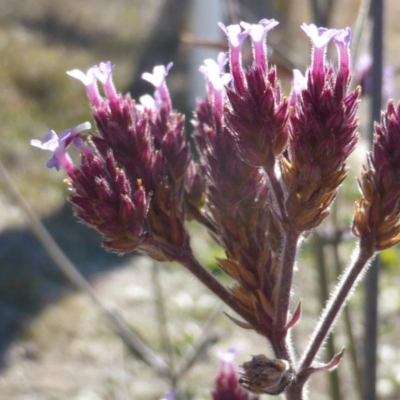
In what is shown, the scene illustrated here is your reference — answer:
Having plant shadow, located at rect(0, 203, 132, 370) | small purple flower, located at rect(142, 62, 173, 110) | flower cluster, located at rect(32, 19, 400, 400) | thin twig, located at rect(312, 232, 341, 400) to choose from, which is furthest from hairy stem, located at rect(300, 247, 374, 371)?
plant shadow, located at rect(0, 203, 132, 370)

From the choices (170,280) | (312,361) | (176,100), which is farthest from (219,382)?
(176,100)

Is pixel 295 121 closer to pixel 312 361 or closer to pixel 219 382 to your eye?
pixel 312 361

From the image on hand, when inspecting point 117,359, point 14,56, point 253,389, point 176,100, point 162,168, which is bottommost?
point 253,389

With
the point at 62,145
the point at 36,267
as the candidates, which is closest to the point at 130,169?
the point at 62,145

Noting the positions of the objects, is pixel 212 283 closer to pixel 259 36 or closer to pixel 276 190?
pixel 276 190

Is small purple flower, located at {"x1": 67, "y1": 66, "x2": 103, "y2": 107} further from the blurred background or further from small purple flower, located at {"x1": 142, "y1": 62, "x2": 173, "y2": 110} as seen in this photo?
the blurred background
